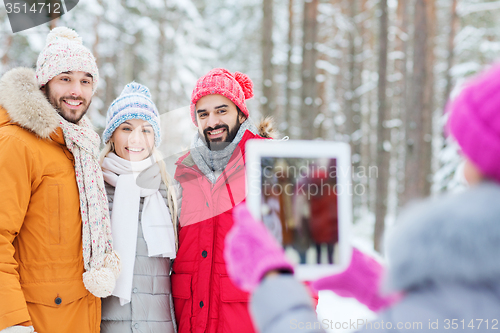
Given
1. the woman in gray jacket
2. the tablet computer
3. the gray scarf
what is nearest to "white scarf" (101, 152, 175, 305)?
the woman in gray jacket

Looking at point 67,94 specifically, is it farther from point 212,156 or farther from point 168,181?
point 212,156

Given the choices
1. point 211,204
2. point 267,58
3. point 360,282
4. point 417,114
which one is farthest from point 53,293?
point 267,58

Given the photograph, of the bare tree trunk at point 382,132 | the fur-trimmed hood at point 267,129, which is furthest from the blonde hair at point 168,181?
the bare tree trunk at point 382,132

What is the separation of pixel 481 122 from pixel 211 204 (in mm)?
1762

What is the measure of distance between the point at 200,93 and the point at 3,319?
71.0 inches

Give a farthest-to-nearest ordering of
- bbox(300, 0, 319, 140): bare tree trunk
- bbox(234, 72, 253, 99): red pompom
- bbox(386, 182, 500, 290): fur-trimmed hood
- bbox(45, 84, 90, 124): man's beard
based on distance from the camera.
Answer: bbox(300, 0, 319, 140): bare tree trunk → bbox(234, 72, 253, 99): red pompom → bbox(45, 84, 90, 124): man's beard → bbox(386, 182, 500, 290): fur-trimmed hood

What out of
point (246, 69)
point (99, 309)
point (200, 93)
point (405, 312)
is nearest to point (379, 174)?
point (200, 93)

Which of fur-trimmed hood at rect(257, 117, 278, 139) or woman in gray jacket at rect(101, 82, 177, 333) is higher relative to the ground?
fur-trimmed hood at rect(257, 117, 278, 139)

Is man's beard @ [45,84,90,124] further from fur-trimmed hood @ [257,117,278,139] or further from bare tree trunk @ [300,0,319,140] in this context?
bare tree trunk @ [300,0,319,140]

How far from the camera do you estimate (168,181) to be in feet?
9.06

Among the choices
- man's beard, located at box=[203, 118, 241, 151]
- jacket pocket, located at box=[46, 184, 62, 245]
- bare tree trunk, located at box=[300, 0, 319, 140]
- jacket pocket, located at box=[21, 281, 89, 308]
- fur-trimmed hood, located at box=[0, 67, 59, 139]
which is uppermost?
bare tree trunk, located at box=[300, 0, 319, 140]

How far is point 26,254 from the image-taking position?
2.08 m

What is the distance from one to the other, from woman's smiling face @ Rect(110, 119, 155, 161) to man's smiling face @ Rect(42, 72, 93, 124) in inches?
12.1

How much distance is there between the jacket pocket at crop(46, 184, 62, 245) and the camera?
2.12 m
